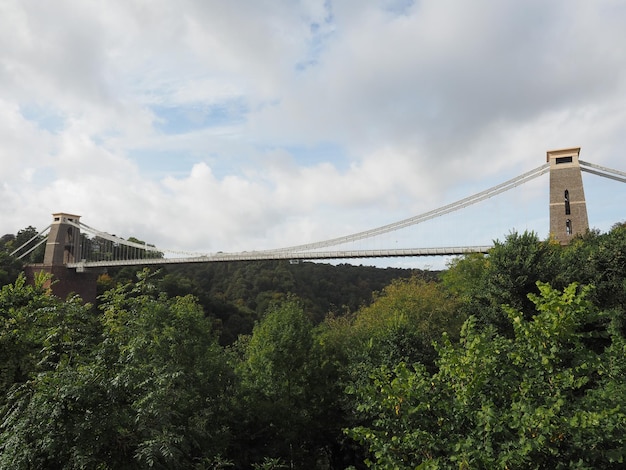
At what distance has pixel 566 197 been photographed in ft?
93.0

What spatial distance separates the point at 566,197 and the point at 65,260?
51.7 meters

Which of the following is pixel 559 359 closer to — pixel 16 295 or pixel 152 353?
pixel 152 353

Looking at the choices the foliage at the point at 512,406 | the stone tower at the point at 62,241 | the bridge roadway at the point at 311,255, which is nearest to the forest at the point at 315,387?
the foliage at the point at 512,406

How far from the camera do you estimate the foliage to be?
505cm

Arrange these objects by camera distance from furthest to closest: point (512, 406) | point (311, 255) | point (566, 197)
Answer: point (311, 255), point (566, 197), point (512, 406)

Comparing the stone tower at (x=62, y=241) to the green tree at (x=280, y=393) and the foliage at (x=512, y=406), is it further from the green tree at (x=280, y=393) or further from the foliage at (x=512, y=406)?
the foliage at (x=512, y=406)

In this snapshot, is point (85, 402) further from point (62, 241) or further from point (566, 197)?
point (62, 241)

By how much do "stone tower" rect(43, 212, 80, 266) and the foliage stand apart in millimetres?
53074

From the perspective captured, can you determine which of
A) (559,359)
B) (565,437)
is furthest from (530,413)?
(559,359)

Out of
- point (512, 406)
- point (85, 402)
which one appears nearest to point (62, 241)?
point (85, 402)

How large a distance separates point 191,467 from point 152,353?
10.9 feet

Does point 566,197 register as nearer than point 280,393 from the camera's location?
No

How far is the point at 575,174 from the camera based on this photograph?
28.3 m

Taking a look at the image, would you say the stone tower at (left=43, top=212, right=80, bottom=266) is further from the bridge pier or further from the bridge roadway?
the bridge roadway
